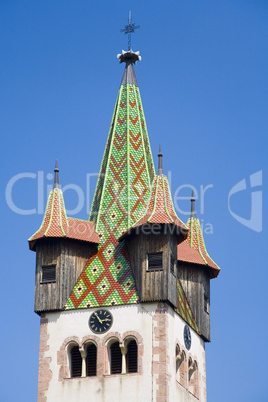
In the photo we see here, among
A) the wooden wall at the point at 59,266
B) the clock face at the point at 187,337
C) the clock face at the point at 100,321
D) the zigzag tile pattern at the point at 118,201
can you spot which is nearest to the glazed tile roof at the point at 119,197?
the zigzag tile pattern at the point at 118,201

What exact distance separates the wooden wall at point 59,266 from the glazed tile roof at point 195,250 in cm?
462

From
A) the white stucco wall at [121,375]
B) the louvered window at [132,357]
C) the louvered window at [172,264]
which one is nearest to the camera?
the white stucco wall at [121,375]

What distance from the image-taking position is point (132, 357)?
56625 millimetres

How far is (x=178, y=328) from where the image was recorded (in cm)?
5803

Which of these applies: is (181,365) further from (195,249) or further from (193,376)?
(195,249)

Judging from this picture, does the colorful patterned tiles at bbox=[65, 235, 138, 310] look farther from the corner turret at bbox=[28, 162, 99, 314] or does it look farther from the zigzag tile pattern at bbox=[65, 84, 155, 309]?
the corner turret at bbox=[28, 162, 99, 314]

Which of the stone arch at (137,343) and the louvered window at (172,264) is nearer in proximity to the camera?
the stone arch at (137,343)

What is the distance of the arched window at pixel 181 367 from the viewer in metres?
57.3

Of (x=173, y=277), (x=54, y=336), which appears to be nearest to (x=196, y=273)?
(x=173, y=277)

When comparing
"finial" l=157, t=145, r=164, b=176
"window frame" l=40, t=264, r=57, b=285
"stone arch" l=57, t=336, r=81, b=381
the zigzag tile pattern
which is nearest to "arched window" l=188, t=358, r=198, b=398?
the zigzag tile pattern

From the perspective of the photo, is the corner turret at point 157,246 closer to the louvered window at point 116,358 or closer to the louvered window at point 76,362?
the louvered window at point 116,358

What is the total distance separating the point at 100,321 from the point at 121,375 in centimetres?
259

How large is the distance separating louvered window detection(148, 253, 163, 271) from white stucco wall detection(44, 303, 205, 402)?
1.57 metres

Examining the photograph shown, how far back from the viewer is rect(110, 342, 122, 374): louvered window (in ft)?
186
